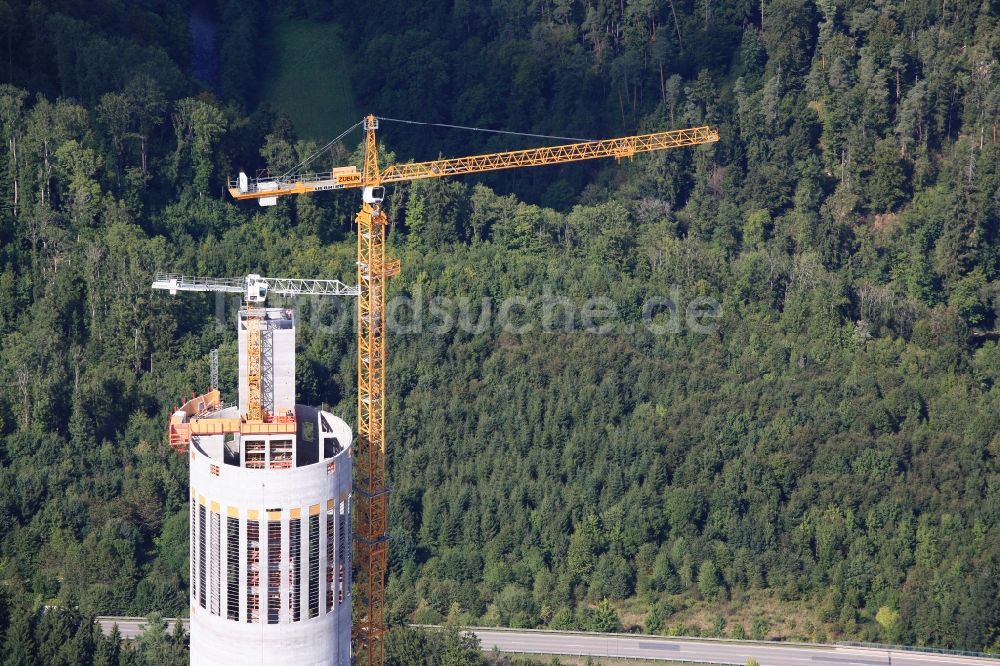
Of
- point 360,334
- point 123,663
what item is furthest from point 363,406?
point 123,663

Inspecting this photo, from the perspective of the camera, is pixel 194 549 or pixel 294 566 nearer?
pixel 294 566

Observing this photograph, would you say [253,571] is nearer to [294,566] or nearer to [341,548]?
[294,566]

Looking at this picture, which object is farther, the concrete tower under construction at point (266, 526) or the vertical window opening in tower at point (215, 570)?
the vertical window opening in tower at point (215, 570)

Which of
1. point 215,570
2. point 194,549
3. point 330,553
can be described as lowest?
point 215,570

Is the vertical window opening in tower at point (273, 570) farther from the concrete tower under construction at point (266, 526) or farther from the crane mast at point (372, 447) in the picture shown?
the crane mast at point (372, 447)

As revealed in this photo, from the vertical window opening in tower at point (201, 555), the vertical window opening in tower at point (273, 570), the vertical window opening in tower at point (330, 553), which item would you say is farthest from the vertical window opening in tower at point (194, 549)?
the vertical window opening in tower at point (330, 553)

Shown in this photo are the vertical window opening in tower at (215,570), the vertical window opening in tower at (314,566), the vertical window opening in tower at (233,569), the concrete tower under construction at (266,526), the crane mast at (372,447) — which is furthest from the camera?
the crane mast at (372,447)

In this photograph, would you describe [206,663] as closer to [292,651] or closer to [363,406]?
[292,651]

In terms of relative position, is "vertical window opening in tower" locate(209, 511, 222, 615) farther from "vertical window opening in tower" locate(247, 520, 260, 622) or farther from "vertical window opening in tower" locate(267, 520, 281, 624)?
"vertical window opening in tower" locate(267, 520, 281, 624)

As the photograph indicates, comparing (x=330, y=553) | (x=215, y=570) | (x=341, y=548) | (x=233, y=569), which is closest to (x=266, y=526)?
(x=233, y=569)
